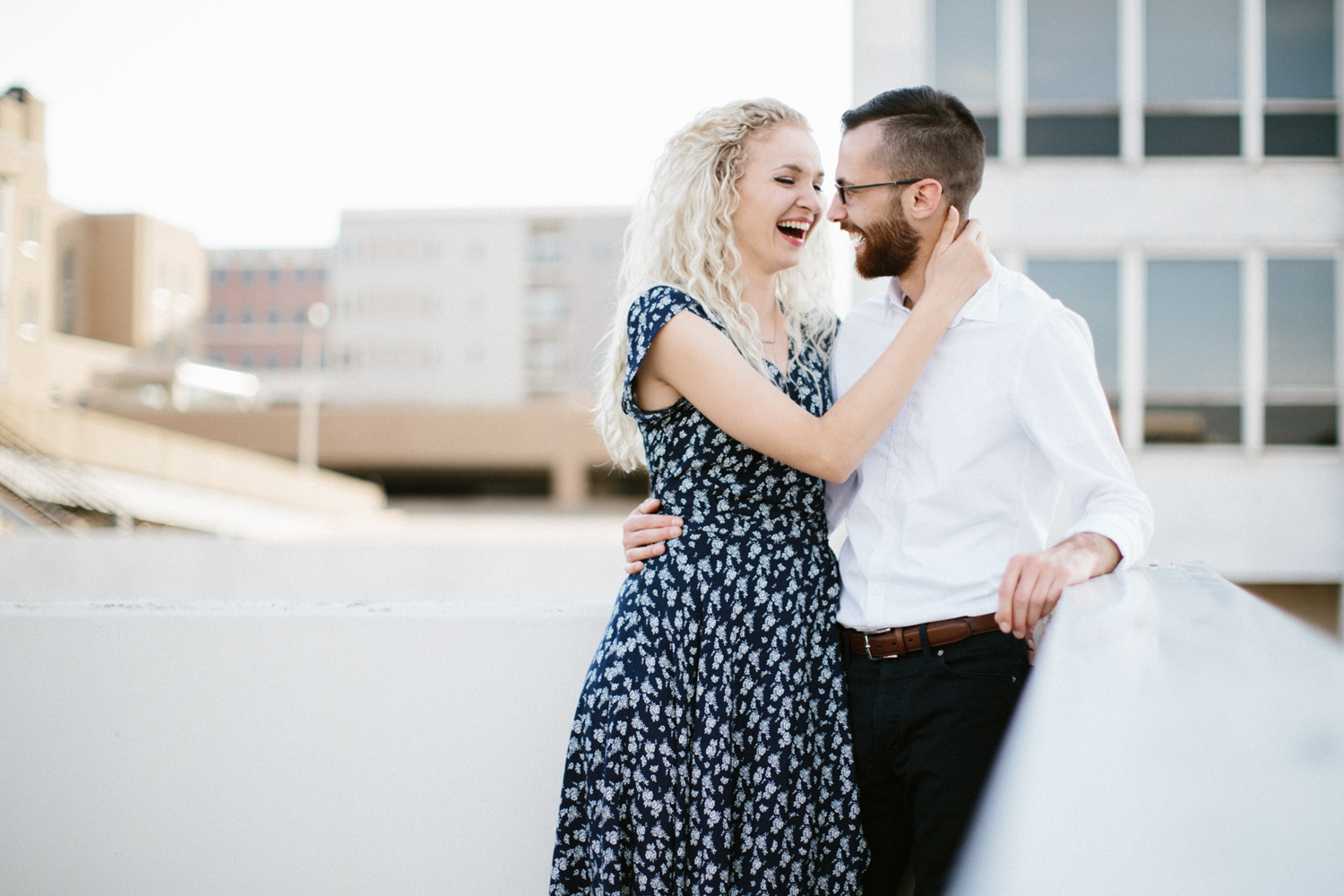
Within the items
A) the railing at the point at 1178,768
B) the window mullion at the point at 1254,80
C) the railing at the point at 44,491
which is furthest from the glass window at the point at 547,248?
the railing at the point at 1178,768

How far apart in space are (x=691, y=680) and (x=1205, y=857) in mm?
1133

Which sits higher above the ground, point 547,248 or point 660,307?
point 547,248

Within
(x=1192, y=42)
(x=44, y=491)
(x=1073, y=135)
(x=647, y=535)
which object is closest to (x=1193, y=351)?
(x=1073, y=135)

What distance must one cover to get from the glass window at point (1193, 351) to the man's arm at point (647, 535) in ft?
31.7

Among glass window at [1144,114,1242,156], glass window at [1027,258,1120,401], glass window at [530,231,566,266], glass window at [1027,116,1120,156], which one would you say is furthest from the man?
glass window at [530,231,566,266]

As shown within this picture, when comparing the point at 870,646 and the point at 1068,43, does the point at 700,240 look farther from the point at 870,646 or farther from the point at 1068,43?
the point at 1068,43

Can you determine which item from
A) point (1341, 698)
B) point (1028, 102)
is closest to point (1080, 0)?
point (1028, 102)

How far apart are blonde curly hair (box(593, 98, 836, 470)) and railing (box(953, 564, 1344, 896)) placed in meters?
1.05

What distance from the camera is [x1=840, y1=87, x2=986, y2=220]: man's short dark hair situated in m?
1.84

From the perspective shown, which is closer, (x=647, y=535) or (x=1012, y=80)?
(x=647, y=535)

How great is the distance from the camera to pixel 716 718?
1760mm

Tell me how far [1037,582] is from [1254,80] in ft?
36.2

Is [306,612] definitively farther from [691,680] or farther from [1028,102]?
[1028,102]

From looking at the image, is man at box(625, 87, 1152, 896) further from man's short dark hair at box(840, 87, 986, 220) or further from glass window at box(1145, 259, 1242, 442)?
glass window at box(1145, 259, 1242, 442)
